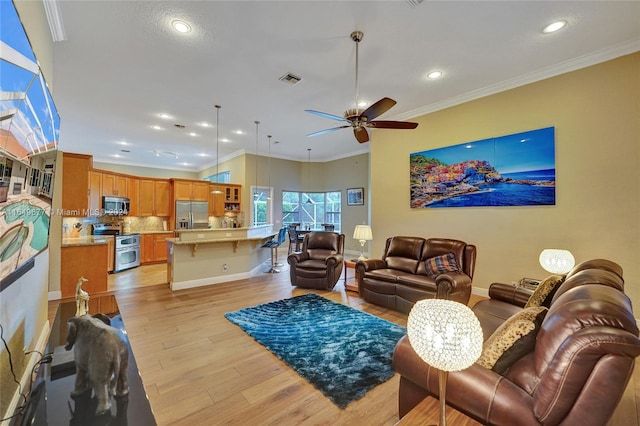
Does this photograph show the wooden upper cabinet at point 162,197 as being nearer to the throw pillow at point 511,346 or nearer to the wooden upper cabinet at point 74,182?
the wooden upper cabinet at point 74,182

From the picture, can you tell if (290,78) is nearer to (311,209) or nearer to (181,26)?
(181,26)

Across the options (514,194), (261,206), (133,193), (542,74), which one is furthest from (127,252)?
(542,74)

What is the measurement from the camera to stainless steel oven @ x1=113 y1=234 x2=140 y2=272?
6.21 metres

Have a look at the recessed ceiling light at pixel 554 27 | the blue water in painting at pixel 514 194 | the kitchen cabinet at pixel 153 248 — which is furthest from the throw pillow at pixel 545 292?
the kitchen cabinet at pixel 153 248

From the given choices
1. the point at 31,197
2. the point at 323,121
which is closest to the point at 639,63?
the point at 323,121

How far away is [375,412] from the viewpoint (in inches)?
73.7

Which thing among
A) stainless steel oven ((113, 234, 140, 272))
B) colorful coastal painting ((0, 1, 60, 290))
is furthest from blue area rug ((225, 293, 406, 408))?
stainless steel oven ((113, 234, 140, 272))

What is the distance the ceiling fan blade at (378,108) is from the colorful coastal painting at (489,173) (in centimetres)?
226

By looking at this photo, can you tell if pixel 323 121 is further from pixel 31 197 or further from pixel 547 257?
pixel 31 197

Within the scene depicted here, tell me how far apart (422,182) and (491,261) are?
5.63 ft

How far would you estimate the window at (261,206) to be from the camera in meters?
8.64

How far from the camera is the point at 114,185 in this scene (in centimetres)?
685

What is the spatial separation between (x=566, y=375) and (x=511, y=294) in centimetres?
189

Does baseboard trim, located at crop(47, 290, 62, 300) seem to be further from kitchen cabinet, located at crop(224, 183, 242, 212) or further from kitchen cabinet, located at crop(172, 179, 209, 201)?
kitchen cabinet, located at crop(224, 183, 242, 212)
